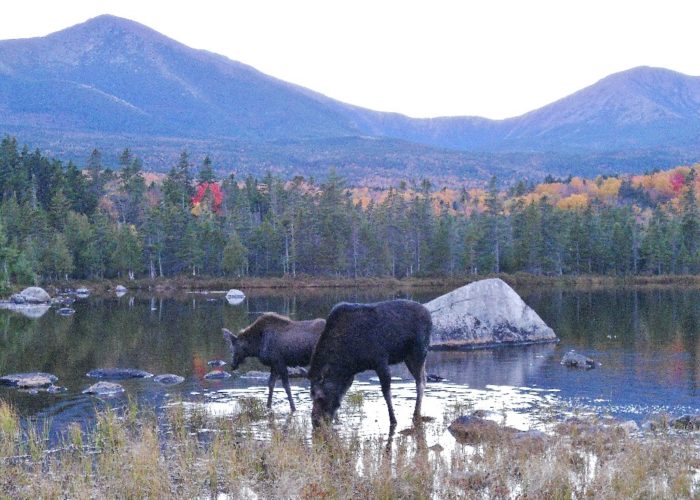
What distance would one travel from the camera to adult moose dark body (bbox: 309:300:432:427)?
1884 centimetres

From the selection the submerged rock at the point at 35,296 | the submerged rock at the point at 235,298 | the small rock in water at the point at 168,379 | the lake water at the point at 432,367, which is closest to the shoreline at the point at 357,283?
the submerged rock at the point at 235,298

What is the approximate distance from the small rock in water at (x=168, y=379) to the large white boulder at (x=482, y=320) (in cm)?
1306

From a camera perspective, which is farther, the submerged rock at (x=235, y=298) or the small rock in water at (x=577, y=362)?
the submerged rock at (x=235, y=298)

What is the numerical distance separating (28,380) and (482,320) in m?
19.7

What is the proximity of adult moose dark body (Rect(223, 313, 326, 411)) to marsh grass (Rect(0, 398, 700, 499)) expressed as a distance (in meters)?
3.75

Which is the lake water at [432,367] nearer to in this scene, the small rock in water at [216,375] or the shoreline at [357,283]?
the small rock in water at [216,375]

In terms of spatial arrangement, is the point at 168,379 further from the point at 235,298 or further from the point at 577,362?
the point at 235,298

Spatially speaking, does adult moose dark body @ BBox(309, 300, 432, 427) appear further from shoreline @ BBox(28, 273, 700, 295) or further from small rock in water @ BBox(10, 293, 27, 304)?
shoreline @ BBox(28, 273, 700, 295)

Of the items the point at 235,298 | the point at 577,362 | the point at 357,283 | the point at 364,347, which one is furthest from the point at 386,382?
the point at 357,283

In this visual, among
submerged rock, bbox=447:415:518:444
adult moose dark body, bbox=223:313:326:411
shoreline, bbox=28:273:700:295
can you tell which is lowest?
shoreline, bbox=28:273:700:295

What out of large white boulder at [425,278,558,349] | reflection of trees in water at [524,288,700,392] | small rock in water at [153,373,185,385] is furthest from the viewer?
large white boulder at [425,278,558,349]

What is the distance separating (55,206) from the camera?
111812 mm

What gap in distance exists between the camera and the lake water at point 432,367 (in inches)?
874

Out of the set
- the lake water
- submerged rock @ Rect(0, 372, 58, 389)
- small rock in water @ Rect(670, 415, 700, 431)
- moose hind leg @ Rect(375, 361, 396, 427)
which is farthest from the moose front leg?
small rock in water @ Rect(670, 415, 700, 431)
